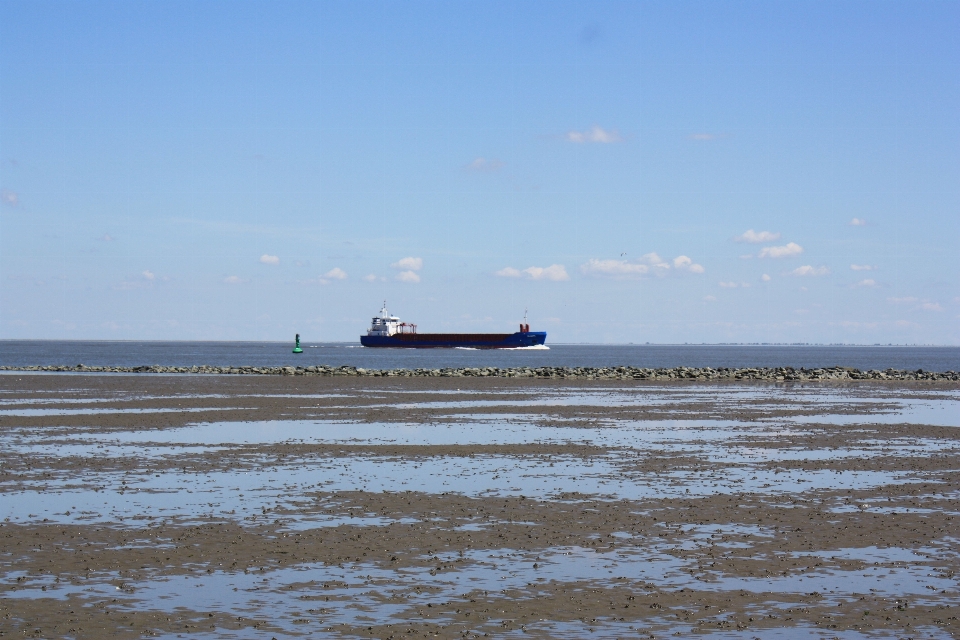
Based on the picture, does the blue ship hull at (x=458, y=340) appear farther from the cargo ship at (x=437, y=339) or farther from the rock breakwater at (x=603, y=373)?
the rock breakwater at (x=603, y=373)

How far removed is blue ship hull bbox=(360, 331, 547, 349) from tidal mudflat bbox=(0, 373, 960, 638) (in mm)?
148351

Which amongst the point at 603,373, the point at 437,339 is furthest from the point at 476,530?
the point at 437,339

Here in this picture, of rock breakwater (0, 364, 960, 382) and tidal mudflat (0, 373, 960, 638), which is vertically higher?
rock breakwater (0, 364, 960, 382)

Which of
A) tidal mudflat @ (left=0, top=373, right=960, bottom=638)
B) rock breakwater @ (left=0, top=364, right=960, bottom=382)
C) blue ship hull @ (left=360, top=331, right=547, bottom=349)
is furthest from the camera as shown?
blue ship hull @ (left=360, top=331, right=547, bottom=349)

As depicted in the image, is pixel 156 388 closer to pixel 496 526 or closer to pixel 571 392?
pixel 571 392

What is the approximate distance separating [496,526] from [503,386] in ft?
164

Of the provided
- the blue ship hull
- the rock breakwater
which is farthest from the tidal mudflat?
the blue ship hull

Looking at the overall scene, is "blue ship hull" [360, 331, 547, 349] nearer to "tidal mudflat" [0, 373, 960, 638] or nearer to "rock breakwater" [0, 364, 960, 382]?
"rock breakwater" [0, 364, 960, 382]

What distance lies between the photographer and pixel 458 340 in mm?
188750

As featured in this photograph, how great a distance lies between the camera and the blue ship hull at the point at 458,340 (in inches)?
7249

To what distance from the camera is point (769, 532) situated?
53.0ft

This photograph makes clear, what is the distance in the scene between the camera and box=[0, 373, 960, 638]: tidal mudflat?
11320mm

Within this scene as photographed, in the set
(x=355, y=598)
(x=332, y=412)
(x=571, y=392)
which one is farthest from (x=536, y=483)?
(x=571, y=392)

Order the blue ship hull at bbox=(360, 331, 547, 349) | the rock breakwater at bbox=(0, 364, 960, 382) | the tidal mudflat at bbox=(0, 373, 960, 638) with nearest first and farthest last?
the tidal mudflat at bbox=(0, 373, 960, 638)
the rock breakwater at bbox=(0, 364, 960, 382)
the blue ship hull at bbox=(360, 331, 547, 349)
